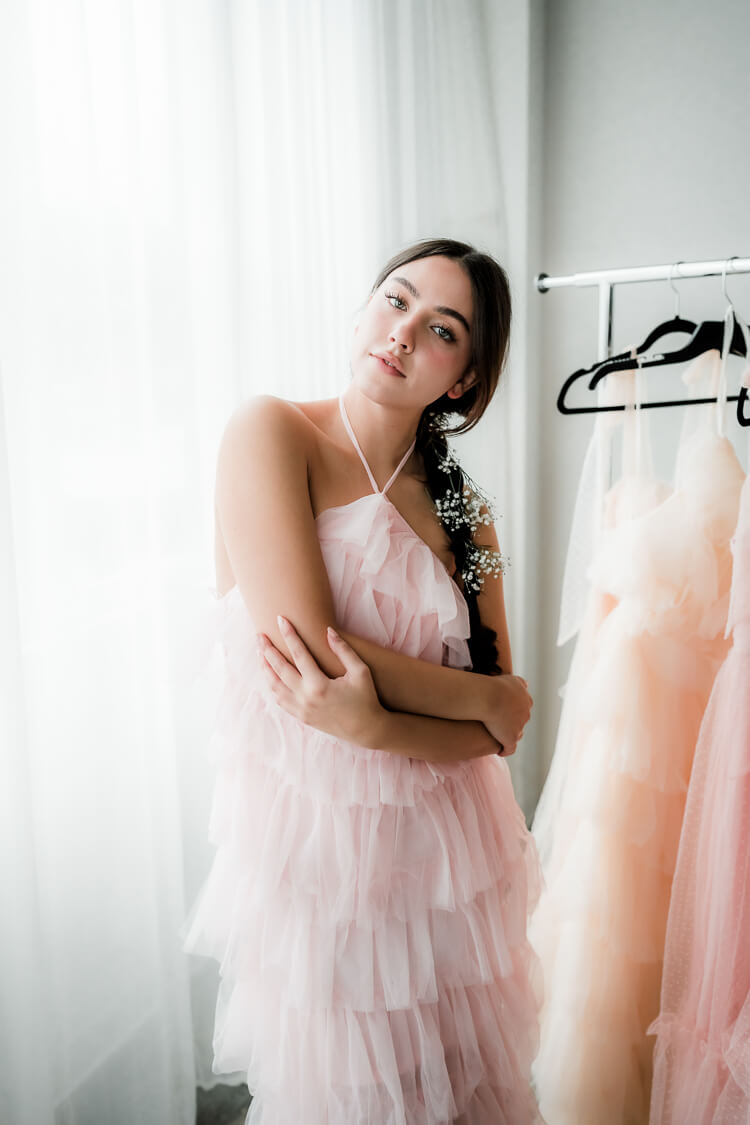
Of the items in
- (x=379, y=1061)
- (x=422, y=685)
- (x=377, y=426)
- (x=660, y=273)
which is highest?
(x=660, y=273)

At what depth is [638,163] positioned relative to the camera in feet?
7.48

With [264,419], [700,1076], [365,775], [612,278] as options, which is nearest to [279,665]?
[365,775]

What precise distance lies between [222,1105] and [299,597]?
4.33ft

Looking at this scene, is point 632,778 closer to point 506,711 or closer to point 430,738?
point 506,711

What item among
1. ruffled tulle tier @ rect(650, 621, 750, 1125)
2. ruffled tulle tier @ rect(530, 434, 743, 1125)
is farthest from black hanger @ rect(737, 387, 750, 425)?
ruffled tulle tier @ rect(650, 621, 750, 1125)

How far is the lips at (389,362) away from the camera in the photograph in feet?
3.83

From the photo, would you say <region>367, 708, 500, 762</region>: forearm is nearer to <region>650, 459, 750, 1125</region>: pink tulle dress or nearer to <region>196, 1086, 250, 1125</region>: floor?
<region>650, 459, 750, 1125</region>: pink tulle dress

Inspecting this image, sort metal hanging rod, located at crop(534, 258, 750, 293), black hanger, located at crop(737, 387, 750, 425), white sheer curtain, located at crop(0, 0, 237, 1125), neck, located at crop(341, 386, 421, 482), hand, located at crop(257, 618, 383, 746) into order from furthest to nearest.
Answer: metal hanging rod, located at crop(534, 258, 750, 293) → black hanger, located at crop(737, 387, 750, 425) → neck, located at crop(341, 386, 421, 482) → white sheer curtain, located at crop(0, 0, 237, 1125) → hand, located at crop(257, 618, 383, 746)

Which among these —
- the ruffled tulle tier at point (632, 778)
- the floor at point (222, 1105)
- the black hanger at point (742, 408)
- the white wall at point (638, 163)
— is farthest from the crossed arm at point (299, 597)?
the white wall at point (638, 163)

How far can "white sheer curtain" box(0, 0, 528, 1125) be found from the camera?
114 cm

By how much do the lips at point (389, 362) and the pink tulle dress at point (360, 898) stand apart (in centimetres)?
18

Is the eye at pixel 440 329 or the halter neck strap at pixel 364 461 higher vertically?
the eye at pixel 440 329

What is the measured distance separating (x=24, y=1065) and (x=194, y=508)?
0.92 meters

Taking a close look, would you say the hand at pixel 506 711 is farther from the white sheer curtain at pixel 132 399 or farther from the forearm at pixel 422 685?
the white sheer curtain at pixel 132 399
